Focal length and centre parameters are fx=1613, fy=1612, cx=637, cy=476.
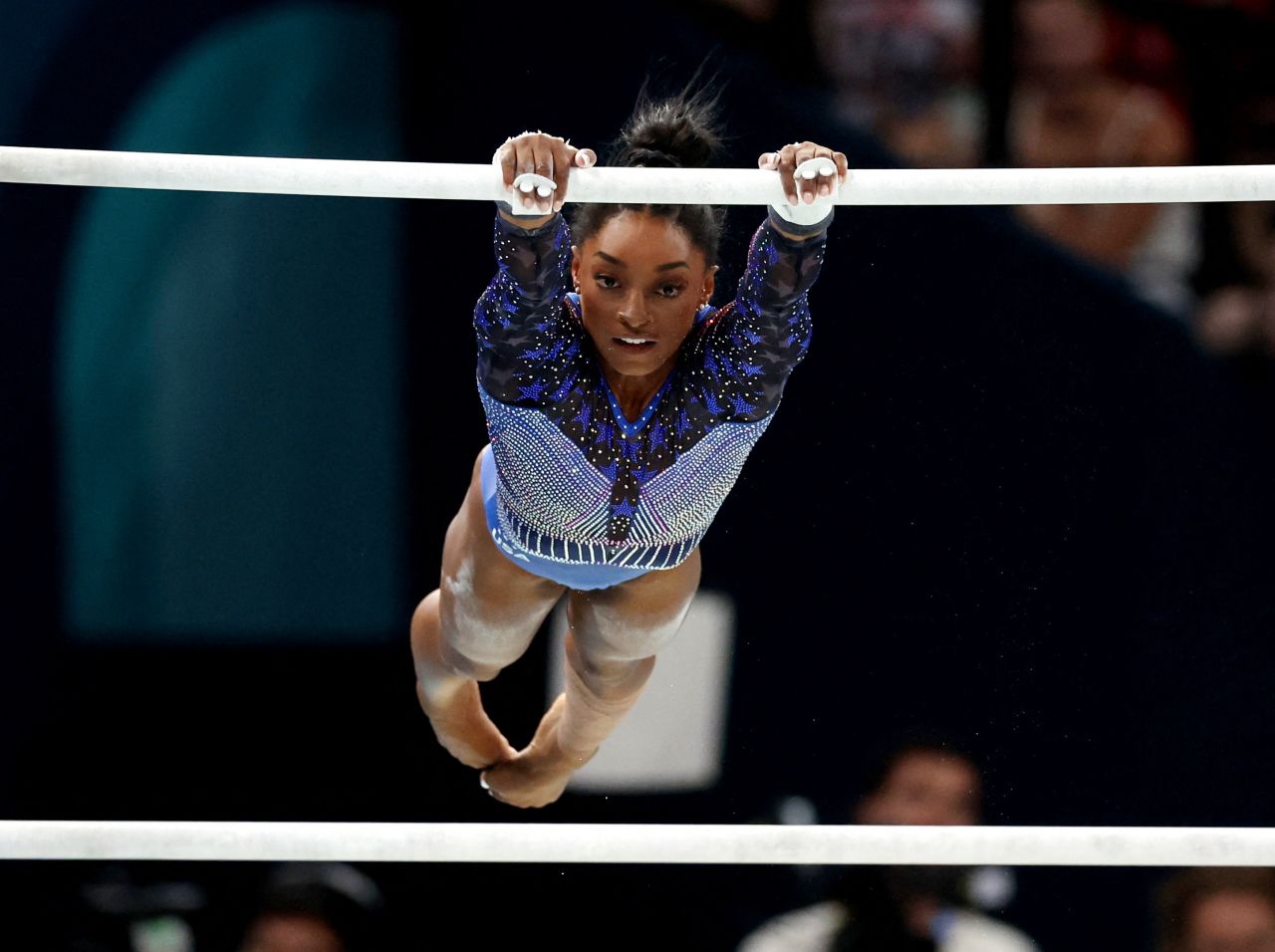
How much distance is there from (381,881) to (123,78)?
84.6 inches

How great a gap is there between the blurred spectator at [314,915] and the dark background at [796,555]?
19 cm

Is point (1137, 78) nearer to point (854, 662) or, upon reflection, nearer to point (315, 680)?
point (854, 662)

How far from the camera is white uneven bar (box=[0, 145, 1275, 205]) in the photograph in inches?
84.0

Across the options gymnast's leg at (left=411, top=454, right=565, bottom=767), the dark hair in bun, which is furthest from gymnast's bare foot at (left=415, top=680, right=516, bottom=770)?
the dark hair in bun

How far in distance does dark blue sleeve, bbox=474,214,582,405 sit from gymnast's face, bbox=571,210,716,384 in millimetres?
47

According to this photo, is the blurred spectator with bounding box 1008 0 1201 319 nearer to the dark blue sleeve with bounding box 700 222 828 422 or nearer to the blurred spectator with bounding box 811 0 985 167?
the blurred spectator with bounding box 811 0 985 167

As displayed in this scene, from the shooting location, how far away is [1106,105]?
13.5 feet

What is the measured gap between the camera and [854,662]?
4.21 metres

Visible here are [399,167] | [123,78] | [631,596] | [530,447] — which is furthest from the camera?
[123,78]

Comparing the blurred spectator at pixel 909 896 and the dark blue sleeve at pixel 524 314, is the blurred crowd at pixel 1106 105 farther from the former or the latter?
the dark blue sleeve at pixel 524 314

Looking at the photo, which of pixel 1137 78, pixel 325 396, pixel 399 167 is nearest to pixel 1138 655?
pixel 1137 78

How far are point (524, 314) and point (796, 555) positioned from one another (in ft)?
6.68

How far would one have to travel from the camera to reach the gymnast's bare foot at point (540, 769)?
117 inches

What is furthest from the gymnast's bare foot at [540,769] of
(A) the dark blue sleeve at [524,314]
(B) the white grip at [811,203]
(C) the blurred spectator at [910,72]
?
(C) the blurred spectator at [910,72]
